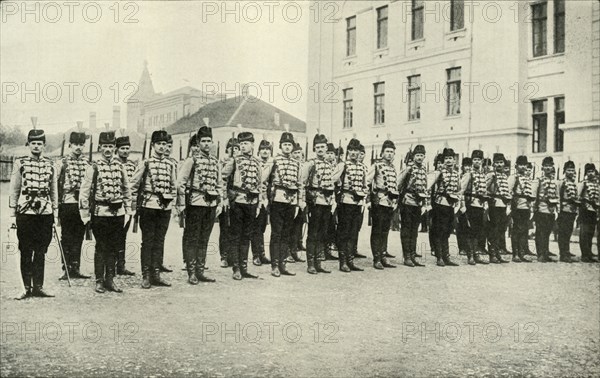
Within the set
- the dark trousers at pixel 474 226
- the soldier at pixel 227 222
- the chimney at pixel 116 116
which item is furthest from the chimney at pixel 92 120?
the dark trousers at pixel 474 226

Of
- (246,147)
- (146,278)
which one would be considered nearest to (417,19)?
(246,147)

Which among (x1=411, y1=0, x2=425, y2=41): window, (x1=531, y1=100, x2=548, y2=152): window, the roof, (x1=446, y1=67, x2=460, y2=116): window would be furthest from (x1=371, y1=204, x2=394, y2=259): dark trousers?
(x1=411, y1=0, x2=425, y2=41): window

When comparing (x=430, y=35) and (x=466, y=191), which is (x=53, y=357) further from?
(x=430, y=35)

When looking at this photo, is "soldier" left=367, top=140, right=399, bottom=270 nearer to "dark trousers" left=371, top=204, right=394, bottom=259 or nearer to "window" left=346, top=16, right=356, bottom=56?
"dark trousers" left=371, top=204, right=394, bottom=259

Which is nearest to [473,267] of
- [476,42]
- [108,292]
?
[108,292]

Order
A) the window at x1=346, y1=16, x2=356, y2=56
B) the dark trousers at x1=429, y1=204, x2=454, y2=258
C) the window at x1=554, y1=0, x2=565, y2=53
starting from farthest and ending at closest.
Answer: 1. the window at x1=346, y1=16, x2=356, y2=56
2. the window at x1=554, y1=0, x2=565, y2=53
3. the dark trousers at x1=429, y1=204, x2=454, y2=258

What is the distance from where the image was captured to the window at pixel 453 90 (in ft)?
46.9

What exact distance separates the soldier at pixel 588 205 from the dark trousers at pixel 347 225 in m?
3.35

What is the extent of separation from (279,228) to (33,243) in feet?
8.77

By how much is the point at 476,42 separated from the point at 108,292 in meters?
11.2

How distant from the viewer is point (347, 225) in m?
6.84

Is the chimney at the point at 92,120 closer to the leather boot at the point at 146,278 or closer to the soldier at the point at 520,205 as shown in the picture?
the leather boot at the point at 146,278

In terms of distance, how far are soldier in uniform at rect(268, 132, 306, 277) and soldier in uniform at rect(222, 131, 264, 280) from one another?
11.7 inches

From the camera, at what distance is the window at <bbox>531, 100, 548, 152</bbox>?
13.0 meters
